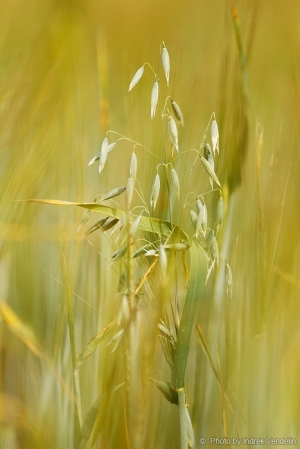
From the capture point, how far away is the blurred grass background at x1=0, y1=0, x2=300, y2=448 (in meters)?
0.57

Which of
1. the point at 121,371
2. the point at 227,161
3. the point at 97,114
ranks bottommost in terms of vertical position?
the point at 121,371

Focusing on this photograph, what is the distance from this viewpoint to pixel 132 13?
80cm

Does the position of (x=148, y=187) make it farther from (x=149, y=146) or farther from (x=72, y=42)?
(x=72, y=42)

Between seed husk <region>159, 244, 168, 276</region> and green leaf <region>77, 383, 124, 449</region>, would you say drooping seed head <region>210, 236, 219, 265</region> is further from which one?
green leaf <region>77, 383, 124, 449</region>

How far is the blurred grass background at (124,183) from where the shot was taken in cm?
57

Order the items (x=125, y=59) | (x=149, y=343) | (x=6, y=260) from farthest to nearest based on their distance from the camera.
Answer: (x=125, y=59), (x=6, y=260), (x=149, y=343)

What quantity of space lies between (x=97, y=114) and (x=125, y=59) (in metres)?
0.11

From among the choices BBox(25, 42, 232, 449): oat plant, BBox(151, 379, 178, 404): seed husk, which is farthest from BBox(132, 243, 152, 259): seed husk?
BBox(151, 379, 178, 404): seed husk

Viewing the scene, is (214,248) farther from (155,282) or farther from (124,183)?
(124,183)

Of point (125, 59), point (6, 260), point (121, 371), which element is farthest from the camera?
point (125, 59)

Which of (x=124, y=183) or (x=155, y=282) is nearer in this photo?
(x=155, y=282)

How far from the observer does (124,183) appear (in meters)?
0.66

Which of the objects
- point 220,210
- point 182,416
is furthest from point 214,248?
point 182,416

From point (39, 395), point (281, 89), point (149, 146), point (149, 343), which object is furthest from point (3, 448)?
point (281, 89)
